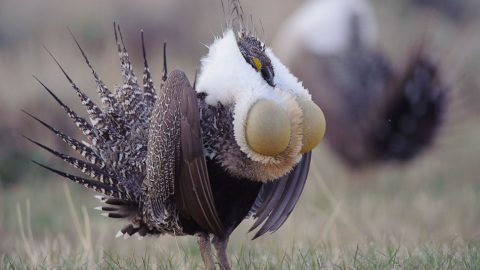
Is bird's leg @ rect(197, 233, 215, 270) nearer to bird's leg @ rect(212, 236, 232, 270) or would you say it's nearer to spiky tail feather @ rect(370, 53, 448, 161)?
bird's leg @ rect(212, 236, 232, 270)

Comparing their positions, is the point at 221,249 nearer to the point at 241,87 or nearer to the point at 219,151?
the point at 219,151

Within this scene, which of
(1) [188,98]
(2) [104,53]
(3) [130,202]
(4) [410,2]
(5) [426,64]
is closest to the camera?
(1) [188,98]

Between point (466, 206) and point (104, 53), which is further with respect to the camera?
point (104, 53)

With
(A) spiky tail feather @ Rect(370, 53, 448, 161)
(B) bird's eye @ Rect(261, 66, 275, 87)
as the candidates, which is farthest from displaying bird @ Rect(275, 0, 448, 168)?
(B) bird's eye @ Rect(261, 66, 275, 87)

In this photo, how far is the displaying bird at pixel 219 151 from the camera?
3.29 metres

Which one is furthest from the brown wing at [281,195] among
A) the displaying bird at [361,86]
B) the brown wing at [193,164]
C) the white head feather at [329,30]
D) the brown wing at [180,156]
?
the white head feather at [329,30]

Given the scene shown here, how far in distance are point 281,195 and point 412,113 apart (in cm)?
387

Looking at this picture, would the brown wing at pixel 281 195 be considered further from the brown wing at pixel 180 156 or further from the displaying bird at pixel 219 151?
the brown wing at pixel 180 156

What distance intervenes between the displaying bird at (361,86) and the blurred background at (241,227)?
0.14 m

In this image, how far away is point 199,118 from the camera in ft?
11.0

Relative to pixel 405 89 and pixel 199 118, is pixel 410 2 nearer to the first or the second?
pixel 405 89

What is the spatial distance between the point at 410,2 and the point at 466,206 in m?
7.02

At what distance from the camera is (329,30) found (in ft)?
27.7

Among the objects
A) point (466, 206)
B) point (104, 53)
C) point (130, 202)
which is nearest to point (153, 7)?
point (104, 53)
